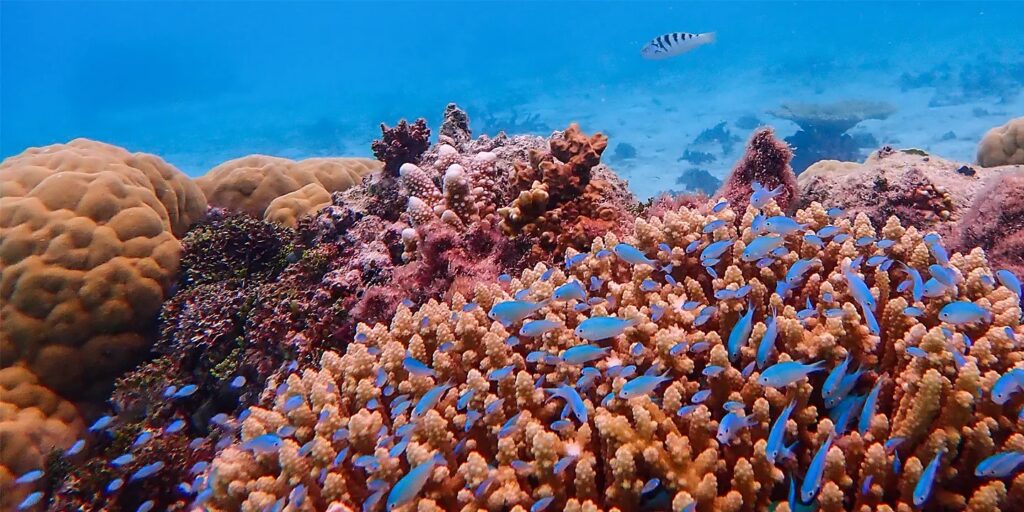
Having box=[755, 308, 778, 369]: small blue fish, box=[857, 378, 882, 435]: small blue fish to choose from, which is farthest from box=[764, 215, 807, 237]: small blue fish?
box=[857, 378, 882, 435]: small blue fish

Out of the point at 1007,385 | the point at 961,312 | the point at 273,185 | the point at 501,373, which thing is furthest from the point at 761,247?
the point at 273,185

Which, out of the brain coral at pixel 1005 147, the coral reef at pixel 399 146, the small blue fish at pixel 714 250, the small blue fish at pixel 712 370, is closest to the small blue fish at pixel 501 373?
the small blue fish at pixel 712 370

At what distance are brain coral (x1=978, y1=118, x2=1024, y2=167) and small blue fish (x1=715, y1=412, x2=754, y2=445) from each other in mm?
9788

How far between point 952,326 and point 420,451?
3.07 metres

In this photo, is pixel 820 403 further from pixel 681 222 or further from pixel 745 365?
pixel 681 222

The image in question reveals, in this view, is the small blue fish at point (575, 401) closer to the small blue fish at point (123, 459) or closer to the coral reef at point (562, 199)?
the coral reef at point (562, 199)

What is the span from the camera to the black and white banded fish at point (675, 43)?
1095 centimetres

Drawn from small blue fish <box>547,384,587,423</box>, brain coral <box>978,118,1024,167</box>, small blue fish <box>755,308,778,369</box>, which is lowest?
brain coral <box>978,118,1024,167</box>

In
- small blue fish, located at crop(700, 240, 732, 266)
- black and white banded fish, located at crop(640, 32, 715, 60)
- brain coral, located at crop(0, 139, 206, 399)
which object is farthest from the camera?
black and white banded fish, located at crop(640, 32, 715, 60)

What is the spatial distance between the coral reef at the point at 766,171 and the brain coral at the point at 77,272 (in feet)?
22.6

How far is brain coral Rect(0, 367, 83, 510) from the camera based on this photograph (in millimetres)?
5637

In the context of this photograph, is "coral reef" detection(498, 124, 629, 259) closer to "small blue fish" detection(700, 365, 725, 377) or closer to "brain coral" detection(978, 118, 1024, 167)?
"small blue fish" detection(700, 365, 725, 377)

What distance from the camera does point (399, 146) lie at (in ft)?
23.7

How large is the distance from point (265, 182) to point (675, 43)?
847 cm
